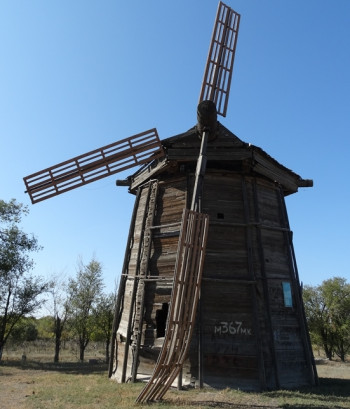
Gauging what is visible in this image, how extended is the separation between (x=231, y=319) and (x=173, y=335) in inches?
126

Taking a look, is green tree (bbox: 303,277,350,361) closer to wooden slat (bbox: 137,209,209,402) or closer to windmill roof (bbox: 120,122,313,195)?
windmill roof (bbox: 120,122,313,195)

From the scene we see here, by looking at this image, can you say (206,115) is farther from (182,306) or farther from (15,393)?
(15,393)

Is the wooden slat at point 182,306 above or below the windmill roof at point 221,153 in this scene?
below

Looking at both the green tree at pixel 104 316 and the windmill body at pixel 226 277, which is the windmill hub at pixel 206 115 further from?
the green tree at pixel 104 316

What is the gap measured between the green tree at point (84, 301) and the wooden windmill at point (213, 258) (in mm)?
20752

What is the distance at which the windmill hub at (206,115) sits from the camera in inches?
499

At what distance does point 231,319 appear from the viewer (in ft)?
37.9

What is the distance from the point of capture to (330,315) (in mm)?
42469

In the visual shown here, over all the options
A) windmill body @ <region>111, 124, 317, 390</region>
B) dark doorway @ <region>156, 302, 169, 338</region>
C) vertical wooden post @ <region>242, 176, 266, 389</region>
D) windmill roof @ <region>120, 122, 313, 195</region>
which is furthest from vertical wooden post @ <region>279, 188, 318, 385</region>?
dark doorway @ <region>156, 302, 169, 338</region>

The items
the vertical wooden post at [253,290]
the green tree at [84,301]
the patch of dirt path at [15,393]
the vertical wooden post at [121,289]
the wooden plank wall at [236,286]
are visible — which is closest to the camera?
the patch of dirt path at [15,393]

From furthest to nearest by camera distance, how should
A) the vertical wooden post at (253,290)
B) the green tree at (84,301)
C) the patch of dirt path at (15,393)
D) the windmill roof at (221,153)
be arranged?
the green tree at (84,301)
the windmill roof at (221,153)
the vertical wooden post at (253,290)
the patch of dirt path at (15,393)

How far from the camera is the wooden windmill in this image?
436 inches

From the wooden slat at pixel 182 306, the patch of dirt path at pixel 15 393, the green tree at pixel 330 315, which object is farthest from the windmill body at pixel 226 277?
the green tree at pixel 330 315

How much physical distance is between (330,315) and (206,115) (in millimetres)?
38839
